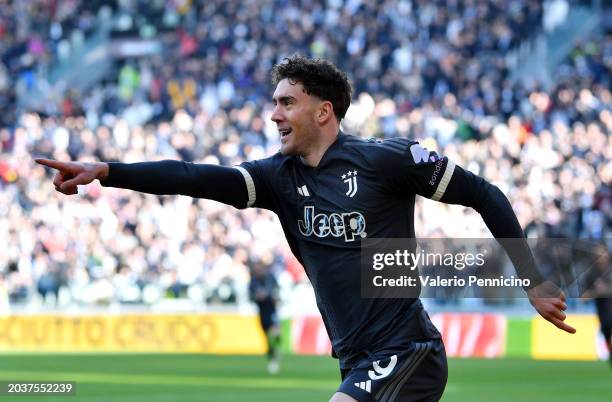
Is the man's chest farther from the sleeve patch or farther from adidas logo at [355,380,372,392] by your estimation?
adidas logo at [355,380,372,392]

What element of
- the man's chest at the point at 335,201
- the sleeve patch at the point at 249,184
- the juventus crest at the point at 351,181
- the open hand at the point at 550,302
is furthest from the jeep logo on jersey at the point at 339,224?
the open hand at the point at 550,302

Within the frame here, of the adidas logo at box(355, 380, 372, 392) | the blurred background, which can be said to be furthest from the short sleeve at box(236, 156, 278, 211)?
the blurred background

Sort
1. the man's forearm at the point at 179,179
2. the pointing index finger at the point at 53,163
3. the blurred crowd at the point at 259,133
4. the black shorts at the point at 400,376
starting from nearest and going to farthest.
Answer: the pointing index finger at the point at 53,163 < the man's forearm at the point at 179,179 < the black shorts at the point at 400,376 < the blurred crowd at the point at 259,133

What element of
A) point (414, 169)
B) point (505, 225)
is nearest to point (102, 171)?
point (414, 169)

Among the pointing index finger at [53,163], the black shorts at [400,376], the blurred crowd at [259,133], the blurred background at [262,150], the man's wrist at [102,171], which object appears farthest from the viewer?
the blurred crowd at [259,133]

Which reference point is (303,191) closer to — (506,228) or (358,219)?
(358,219)

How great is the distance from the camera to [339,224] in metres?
7.65

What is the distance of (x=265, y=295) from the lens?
26.7m

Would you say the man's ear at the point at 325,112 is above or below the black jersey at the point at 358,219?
above

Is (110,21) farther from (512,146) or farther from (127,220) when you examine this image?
(512,146)

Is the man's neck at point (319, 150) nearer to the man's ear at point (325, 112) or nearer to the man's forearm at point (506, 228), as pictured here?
the man's ear at point (325, 112)

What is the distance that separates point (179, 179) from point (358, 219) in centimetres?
95

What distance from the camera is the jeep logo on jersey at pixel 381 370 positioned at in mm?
7535

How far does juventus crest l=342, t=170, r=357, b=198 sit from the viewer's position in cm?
766
